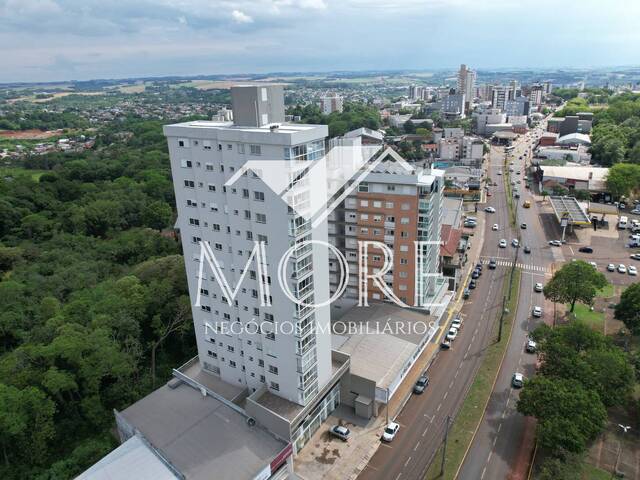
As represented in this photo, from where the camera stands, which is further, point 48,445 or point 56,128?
point 56,128

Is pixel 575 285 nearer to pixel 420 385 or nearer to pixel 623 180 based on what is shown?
pixel 420 385

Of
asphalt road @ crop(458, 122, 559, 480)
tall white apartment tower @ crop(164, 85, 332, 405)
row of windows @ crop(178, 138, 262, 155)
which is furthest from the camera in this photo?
asphalt road @ crop(458, 122, 559, 480)

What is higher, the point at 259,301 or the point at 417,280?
A: the point at 259,301

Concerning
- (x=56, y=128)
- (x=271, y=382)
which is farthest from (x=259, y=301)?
(x=56, y=128)

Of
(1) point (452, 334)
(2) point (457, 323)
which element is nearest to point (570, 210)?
(2) point (457, 323)

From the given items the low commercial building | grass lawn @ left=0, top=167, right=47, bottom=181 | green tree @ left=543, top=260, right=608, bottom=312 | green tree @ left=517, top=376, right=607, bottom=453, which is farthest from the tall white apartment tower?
grass lawn @ left=0, top=167, right=47, bottom=181

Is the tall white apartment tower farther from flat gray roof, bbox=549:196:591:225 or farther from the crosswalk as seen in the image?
flat gray roof, bbox=549:196:591:225

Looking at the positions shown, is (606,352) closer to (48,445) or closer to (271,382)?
(271,382)

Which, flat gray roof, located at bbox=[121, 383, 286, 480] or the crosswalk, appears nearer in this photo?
flat gray roof, located at bbox=[121, 383, 286, 480]
